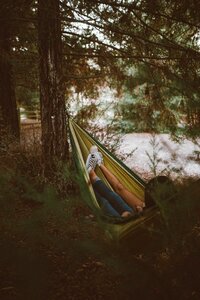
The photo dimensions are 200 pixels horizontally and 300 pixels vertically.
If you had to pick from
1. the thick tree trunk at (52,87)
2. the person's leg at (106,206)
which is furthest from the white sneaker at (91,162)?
the thick tree trunk at (52,87)

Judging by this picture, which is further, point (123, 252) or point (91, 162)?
point (91, 162)

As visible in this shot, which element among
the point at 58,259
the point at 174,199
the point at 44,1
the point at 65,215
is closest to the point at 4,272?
the point at 58,259

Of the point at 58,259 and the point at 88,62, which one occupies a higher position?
the point at 88,62

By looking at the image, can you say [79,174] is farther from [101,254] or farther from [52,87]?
[101,254]

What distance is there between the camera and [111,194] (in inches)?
148

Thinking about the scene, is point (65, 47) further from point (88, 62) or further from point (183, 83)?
point (183, 83)

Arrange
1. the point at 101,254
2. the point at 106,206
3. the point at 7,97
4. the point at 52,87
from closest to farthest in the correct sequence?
1. the point at 101,254
2. the point at 106,206
3. the point at 52,87
4. the point at 7,97

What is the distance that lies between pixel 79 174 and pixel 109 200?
43cm

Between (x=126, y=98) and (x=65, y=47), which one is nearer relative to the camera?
(x=65, y=47)

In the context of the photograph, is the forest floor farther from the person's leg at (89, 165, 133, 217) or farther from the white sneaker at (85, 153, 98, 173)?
the white sneaker at (85, 153, 98, 173)

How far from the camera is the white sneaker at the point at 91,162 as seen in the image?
4.08 metres

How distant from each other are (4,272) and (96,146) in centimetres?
189

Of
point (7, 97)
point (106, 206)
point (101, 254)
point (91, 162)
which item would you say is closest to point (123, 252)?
point (101, 254)

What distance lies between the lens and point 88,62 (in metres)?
6.17
